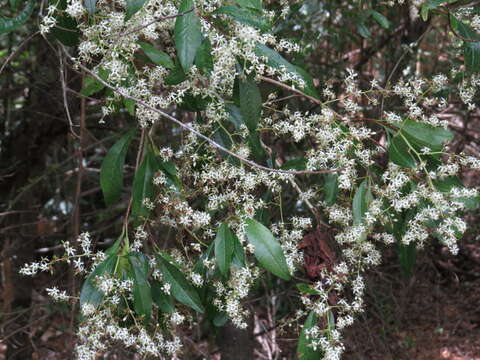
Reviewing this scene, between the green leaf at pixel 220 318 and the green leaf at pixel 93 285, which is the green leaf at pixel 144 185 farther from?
the green leaf at pixel 220 318

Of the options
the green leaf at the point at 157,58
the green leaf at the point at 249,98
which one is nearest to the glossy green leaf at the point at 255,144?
the green leaf at the point at 249,98

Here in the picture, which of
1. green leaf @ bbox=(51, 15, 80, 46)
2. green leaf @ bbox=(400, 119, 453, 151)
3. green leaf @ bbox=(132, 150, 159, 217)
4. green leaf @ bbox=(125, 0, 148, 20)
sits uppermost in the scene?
green leaf @ bbox=(51, 15, 80, 46)

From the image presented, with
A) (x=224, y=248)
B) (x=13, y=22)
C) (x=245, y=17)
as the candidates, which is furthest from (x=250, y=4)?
(x=13, y=22)

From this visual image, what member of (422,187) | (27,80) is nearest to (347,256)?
(422,187)

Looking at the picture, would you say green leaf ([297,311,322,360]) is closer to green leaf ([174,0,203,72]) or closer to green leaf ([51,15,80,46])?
green leaf ([174,0,203,72])

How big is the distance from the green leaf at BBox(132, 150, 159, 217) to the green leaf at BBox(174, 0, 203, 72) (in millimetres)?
381

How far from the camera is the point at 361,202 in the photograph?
4.57ft

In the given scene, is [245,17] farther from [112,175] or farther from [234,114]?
[112,175]

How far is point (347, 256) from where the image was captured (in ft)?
4.91

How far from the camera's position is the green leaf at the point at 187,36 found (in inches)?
45.4

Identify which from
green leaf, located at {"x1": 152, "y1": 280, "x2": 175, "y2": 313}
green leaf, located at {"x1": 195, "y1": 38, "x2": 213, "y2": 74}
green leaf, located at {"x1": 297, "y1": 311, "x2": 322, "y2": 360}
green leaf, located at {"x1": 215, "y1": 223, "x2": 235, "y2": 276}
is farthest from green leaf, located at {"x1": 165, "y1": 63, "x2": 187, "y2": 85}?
green leaf, located at {"x1": 297, "y1": 311, "x2": 322, "y2": 360}

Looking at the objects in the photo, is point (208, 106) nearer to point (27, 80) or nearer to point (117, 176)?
point (117, 176)

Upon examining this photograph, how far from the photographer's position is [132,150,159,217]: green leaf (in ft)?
4.72

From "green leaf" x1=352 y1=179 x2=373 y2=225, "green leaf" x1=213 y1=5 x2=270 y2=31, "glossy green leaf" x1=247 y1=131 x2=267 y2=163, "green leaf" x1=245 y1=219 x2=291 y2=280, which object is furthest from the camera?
"glossy green leaf" x1=247 y1=131 x2=267 y2=163
